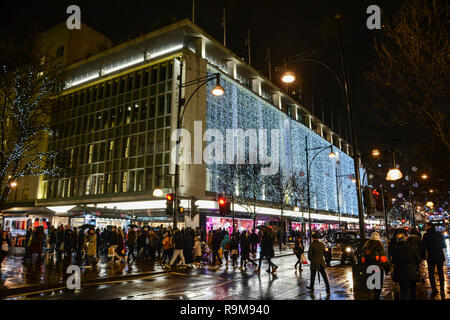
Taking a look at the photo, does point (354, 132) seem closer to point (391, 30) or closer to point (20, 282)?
point (391, 30)

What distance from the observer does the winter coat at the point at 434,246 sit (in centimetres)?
934

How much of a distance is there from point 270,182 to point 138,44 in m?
25.4

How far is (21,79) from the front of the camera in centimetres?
1625

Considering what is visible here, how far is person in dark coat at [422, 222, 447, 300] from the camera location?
9320 mm

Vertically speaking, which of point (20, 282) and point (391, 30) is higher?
point (391, 30)

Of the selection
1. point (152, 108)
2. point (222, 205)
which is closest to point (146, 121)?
point (152, 108)

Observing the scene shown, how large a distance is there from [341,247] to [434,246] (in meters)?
9.01

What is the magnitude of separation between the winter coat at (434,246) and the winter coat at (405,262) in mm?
2341

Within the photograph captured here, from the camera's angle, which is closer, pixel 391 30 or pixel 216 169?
pixel 391 30

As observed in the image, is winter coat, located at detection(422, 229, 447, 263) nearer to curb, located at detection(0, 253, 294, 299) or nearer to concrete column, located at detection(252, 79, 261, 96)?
curb, located at detection(0, 253, 294, 299)

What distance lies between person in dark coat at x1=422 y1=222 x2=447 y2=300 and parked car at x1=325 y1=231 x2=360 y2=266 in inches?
317

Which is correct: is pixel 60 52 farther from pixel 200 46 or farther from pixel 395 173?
pixel 395 173

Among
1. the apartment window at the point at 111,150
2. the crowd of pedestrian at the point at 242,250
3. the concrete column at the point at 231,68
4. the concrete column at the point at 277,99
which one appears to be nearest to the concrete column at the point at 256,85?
the concrete column at the point at 231,68
